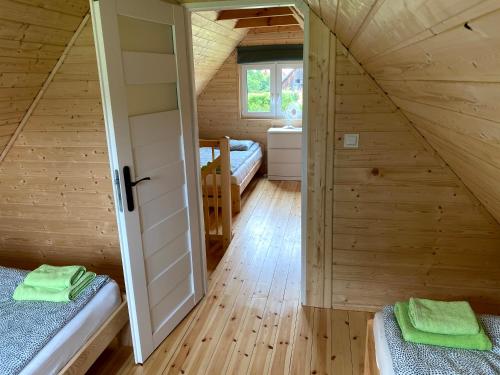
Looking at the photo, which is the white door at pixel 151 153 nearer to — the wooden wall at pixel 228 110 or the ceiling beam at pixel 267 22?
the ceiling beam at pixel 267 22

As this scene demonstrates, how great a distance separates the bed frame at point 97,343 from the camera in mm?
1766

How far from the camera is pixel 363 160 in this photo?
7.54 ft

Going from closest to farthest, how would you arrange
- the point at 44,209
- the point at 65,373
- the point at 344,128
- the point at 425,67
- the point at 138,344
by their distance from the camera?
the point at 425,67 < the point at 65,373 < the point at 138,344 < the point at 344,128 < the point at 44,209

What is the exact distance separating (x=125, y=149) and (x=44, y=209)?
47.3 inches

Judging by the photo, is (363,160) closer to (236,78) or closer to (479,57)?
(479,57)

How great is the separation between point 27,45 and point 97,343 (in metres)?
1.56

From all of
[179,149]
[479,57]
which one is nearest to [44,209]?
[179,149]

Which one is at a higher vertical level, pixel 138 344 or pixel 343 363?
pixel 138 344

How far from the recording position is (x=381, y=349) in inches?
61.4

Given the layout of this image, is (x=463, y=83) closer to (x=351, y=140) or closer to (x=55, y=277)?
(x=351, y=140)

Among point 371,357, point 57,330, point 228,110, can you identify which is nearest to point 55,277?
point 57,330

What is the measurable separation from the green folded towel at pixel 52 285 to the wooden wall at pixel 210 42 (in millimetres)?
2337

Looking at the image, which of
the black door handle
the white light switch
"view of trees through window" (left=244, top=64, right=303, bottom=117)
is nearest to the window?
"view of trees through window" (left=244, top=64, right=303, bottom=117)

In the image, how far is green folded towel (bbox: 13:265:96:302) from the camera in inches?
76.9
